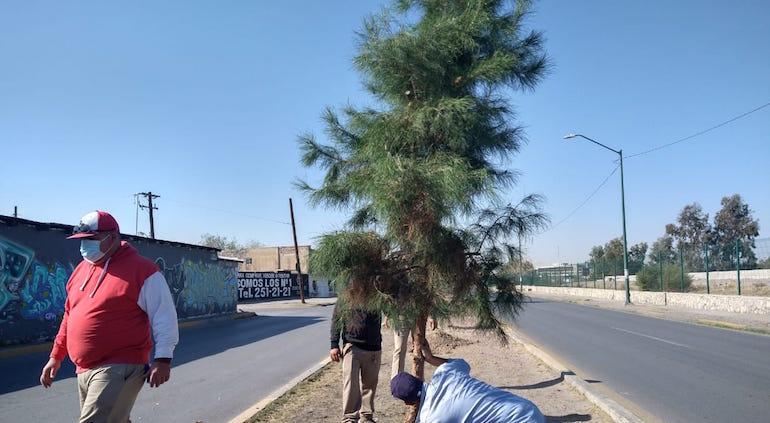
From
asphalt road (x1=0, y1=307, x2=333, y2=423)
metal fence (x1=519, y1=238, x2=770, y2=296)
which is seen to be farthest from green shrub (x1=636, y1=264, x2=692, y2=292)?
asphalt road (x1=0, y1=307, x2=333, y2=423)

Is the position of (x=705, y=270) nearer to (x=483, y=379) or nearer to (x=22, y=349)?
(x=483, y=379)

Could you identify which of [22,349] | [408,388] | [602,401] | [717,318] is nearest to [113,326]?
[408,388]

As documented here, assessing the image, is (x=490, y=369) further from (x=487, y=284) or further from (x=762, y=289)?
(x=762, y=289)

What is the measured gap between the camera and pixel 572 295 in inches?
1843

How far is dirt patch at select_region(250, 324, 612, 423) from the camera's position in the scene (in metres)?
6.45

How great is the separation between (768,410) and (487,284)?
454 cm

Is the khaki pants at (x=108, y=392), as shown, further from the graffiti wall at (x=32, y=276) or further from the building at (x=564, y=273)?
the building at (x=564, y=273)

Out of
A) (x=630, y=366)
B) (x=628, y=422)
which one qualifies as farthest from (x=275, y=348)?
(x=628, y=422)

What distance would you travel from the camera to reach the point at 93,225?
3760mm

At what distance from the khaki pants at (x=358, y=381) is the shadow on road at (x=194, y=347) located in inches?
243

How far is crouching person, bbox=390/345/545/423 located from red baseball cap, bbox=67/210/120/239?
2.03m

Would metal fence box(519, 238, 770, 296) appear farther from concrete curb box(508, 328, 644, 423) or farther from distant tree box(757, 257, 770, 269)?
concrete curb box(508, 328, 644, 423)

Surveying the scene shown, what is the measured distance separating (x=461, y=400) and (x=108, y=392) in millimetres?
2003

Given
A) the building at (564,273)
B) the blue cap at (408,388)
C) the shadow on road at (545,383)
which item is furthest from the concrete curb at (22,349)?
the building at (564,273)
